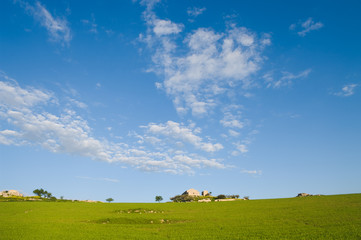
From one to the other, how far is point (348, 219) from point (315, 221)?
4446mm

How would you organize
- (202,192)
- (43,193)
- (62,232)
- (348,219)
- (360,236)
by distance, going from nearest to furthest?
(360,236) → (62,232) → (348,219) → (43,193) → (202,192)

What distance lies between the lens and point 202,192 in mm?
150500

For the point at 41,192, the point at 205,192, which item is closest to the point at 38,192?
the point at 41,192

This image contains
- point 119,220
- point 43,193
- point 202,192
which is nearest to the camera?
point 119,220

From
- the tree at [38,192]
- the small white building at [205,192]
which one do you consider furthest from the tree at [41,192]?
the small white building at [205,192]

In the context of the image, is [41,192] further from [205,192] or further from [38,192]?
[205,192]

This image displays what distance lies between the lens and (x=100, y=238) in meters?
26.0

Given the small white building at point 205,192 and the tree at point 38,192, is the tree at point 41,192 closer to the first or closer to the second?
the tree at point 38,192

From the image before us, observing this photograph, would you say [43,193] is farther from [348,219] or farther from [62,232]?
[348,219]

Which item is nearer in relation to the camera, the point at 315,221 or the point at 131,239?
the point at 131,239

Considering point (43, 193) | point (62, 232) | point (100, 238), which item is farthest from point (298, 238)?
point (43, 193)

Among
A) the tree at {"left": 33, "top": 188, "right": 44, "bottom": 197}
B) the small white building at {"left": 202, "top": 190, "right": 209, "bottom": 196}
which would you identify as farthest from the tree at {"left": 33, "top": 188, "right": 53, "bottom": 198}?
the small white building at {"left": 202, "top": 190, "right": 209, "bottom": 196}

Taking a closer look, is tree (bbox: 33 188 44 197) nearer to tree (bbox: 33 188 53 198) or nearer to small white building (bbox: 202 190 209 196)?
tree (bbox: 33 188 53 198)

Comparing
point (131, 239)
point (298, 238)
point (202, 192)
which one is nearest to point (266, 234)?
point (298, 238)
